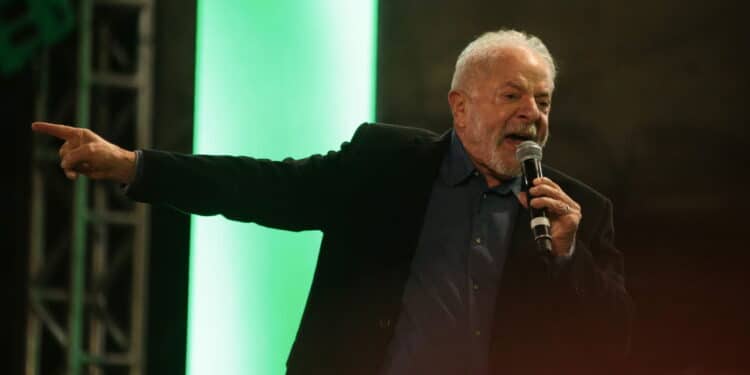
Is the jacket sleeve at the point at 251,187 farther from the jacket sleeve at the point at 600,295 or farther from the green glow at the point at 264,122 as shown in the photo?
the green glow at the point at 264,122

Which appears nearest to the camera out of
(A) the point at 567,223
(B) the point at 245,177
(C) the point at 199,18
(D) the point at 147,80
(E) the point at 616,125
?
(A) the point at 567,223

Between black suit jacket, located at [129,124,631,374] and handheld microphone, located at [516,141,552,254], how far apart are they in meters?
0.10

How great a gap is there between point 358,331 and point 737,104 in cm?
244

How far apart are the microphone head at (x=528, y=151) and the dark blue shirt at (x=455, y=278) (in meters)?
0.15

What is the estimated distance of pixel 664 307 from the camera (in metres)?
3.76

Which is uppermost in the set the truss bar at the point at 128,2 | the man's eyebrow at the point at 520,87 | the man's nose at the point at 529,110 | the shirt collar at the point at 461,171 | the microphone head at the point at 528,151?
the truss bar at the point at 128,2

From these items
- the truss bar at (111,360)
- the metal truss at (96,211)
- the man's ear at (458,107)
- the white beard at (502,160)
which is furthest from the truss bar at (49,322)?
the white beard at (502,160)

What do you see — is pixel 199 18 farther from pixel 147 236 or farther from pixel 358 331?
pixel 358 331

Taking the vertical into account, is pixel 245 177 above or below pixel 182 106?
below

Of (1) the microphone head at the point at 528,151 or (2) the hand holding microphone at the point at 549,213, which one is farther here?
(1) the microphone head at the point at 528,151

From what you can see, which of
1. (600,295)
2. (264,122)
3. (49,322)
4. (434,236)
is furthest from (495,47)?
(49,322)

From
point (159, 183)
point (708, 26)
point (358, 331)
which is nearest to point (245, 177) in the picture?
point (159, 183)

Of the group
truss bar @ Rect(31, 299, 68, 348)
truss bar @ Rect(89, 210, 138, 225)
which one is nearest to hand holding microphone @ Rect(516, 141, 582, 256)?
truss bar @ Rect(89, 210, 138, 225)

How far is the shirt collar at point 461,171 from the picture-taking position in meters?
2.08
